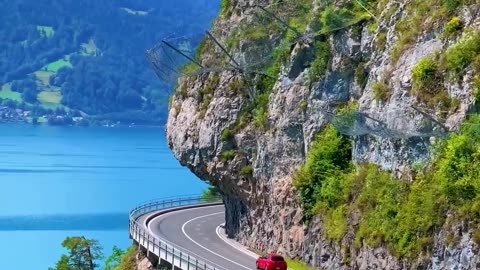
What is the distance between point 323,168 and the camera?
2127 inches

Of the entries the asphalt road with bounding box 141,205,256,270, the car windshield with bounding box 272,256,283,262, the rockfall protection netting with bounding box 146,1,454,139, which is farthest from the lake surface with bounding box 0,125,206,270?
the car windshield with bounding box 272,256,283,262

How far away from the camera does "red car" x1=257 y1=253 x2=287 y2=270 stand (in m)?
52.5

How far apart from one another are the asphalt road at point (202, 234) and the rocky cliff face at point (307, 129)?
1697mm

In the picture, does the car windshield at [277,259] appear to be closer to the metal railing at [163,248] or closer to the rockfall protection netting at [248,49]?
the metal railing at [163,248]

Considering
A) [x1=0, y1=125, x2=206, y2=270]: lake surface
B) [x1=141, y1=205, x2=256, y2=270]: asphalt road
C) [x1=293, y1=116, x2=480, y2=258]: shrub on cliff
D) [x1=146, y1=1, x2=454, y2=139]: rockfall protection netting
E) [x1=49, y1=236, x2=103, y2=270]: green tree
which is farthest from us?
[x1=0, y1=125, x2=206, y2=270]: lake surface

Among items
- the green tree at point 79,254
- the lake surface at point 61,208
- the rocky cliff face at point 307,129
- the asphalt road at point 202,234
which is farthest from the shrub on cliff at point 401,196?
the lake surface at point 61,208

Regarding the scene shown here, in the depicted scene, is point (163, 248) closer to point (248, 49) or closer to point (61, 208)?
point (248, 49)

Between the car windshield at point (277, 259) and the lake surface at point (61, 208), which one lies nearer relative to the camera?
the car windshield at point (277, 259)

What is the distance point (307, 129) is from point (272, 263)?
798 cm

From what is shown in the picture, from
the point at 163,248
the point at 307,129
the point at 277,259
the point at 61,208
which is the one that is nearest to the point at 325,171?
the point at 307,129

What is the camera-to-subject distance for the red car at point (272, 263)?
52.5m

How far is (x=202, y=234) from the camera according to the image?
234 ft

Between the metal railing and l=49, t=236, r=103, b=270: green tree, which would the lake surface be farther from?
the metal railing

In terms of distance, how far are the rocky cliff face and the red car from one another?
5.30 ft
